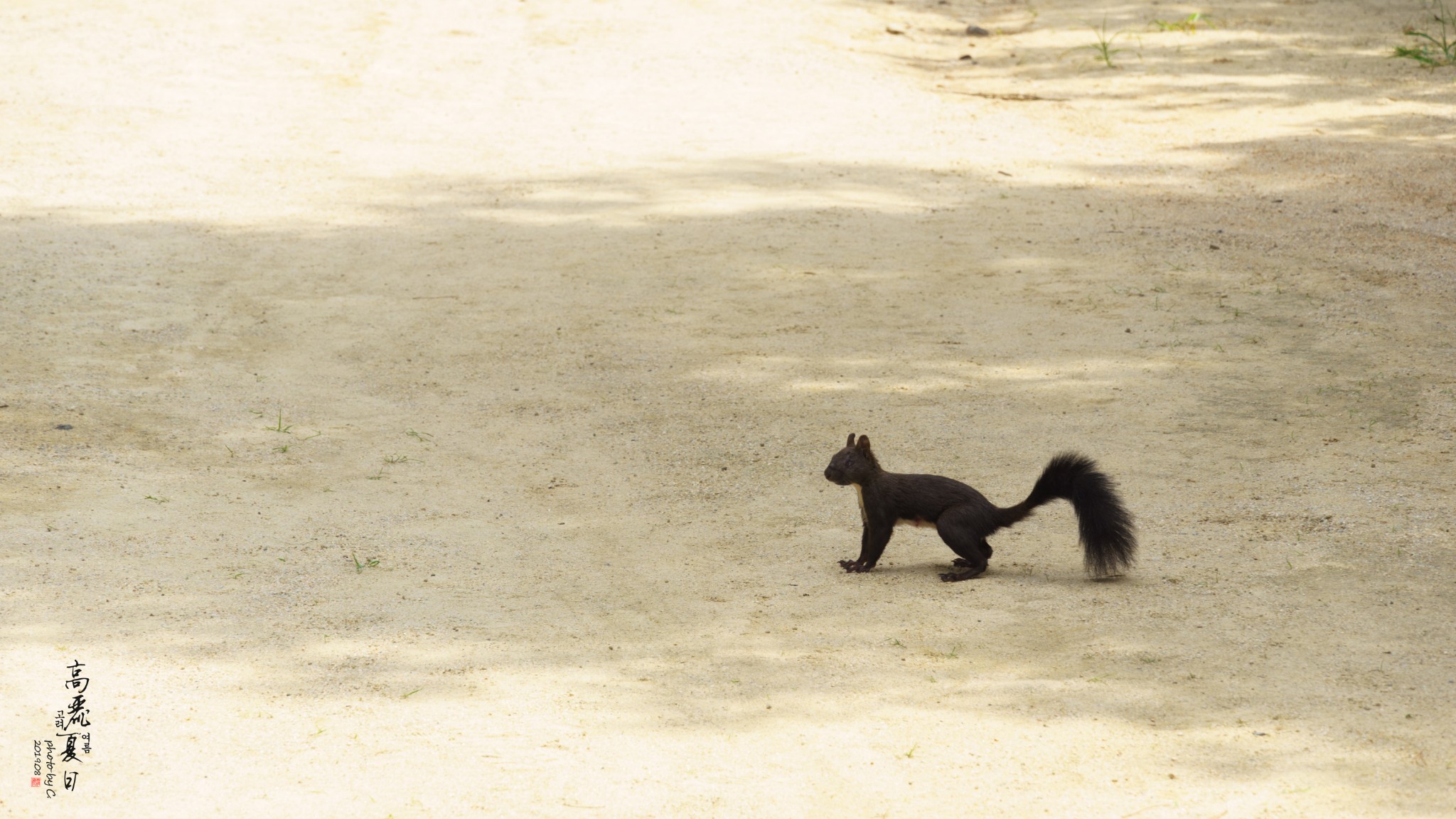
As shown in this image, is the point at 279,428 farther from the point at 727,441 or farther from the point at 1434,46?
the point at 1434,46

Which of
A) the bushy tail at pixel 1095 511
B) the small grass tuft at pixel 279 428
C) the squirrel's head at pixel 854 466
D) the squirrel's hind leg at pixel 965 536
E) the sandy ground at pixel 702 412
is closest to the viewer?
the sandy ground at pixel 702 412

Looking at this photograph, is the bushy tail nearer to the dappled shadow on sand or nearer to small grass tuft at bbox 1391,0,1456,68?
the dappled shadow on sand

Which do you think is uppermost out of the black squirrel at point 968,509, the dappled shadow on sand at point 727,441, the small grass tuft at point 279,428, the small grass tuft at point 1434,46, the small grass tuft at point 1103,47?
the small grass tuft at point 1434,46

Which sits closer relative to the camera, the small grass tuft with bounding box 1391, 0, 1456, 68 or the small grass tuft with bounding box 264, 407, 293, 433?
the small grass tuft with bounding box 264, 407, 293, 433

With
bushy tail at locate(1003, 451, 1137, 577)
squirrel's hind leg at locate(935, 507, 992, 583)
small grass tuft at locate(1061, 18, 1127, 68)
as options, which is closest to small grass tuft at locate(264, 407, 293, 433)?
squirrel's hind leg at locate(935, 507, 992, 583)

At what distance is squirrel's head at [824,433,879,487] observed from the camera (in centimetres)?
535

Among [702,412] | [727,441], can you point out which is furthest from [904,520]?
[702,412]

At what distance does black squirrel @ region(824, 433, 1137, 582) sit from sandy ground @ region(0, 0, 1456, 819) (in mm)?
157

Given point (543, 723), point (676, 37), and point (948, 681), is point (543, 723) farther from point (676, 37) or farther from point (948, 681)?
point (676, 37)

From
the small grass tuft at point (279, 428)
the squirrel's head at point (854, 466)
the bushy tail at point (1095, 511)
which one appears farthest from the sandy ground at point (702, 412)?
the squirrel's head at point (854, 466)

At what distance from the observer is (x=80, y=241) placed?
996cm

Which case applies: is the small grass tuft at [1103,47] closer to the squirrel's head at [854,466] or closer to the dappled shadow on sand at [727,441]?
the dappled shadow on sand at [727,441]

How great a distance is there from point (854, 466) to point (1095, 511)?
0.94 meters

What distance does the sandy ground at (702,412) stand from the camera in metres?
4.02
